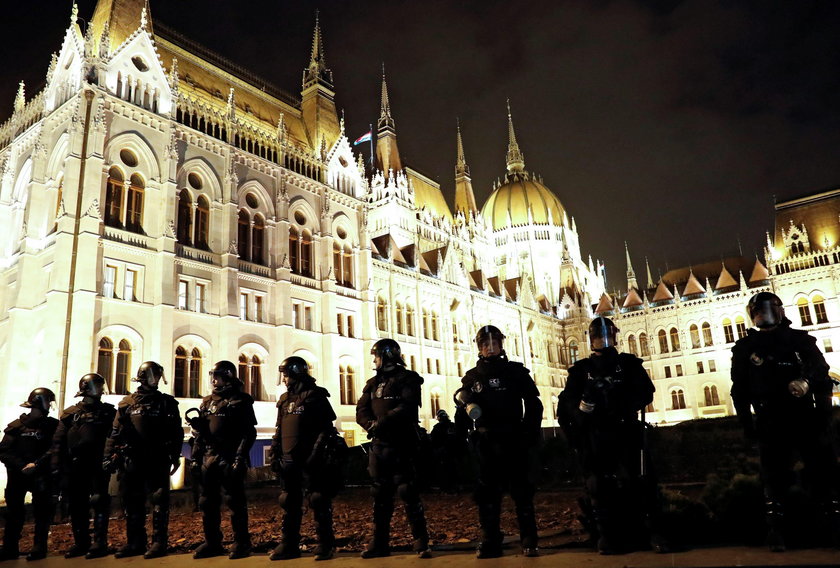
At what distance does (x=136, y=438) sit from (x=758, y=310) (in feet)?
25.0

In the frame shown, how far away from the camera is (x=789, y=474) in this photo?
584cm

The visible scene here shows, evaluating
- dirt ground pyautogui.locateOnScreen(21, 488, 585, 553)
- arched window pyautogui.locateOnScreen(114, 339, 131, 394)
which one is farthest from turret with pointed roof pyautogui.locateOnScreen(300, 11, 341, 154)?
dirt ground pyautogui.locateOnScreen(21, 488, 585, 553)

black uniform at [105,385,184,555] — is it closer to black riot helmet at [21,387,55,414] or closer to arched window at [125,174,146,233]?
black riot helmet at [21,387,55,414]

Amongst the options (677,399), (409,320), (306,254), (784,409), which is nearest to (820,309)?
(677,399)

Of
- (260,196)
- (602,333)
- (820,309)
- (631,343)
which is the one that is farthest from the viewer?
→ (631,343)

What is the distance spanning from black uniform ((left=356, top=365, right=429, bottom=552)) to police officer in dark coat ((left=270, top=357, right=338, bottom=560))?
0.53m

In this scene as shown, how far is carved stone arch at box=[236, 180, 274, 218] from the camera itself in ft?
96.8

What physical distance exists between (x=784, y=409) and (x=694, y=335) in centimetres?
5370

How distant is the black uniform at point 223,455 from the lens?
7.30 metres

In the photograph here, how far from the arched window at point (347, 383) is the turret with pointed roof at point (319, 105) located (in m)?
13.3

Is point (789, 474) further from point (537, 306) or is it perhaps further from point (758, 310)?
point (537, 306)

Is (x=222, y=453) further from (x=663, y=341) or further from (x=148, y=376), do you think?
(x=663, y=341)

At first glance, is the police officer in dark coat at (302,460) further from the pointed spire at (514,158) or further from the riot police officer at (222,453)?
the pointed spire at (514,158)

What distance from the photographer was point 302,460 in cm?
711
